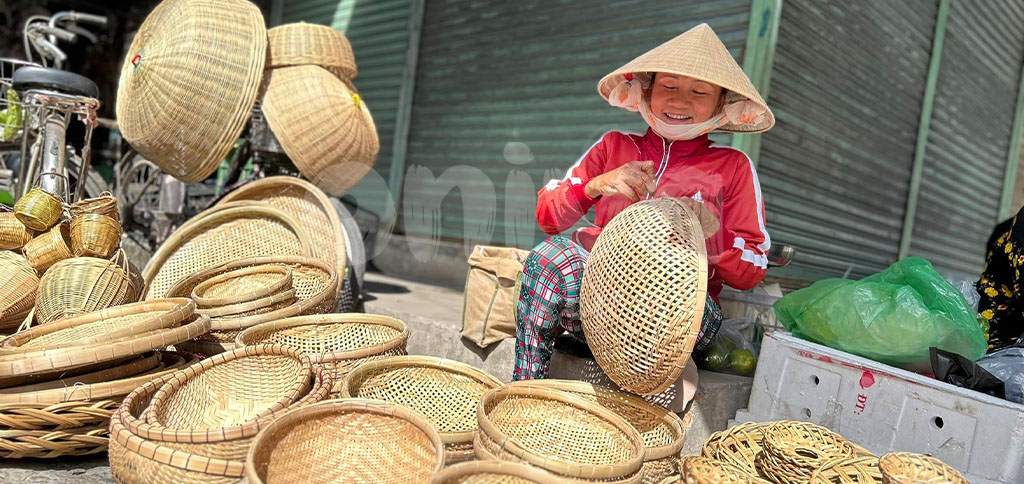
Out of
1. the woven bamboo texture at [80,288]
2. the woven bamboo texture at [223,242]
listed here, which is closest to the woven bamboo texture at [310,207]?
the woven bamboo texture at [223,242]

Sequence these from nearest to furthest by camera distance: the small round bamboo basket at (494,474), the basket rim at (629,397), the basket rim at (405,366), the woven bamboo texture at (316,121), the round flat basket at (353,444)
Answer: the small round bamboo basket at (494,474)
the round flat basket at (353,444)
the basket rim at (629,397)
the basket rim at (405,366)
the woven bamboo texture at (316,121)

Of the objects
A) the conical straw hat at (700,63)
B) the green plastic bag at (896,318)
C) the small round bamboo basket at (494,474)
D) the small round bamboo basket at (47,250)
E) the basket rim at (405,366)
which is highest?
the conical straw hat at (700,63)

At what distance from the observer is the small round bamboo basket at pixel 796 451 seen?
1.44m

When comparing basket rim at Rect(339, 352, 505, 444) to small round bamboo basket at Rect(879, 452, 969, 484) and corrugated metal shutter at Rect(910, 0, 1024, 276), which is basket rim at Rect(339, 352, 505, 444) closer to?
small round bamboo basket at Rect(879, 452, 969, 484)

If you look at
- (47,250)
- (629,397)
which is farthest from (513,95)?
(629,397)

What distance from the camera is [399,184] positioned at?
5.43 metres

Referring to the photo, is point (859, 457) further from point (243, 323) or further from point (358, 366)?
point (243, 323)

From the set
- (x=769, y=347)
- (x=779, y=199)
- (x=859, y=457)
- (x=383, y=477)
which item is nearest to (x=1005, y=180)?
(x=779, y=199)

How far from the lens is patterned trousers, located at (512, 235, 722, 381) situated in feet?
6.11

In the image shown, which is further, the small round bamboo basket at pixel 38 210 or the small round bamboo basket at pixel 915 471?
the small round bamboo basket at pixel 38 210

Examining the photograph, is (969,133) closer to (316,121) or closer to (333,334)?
(316,121)

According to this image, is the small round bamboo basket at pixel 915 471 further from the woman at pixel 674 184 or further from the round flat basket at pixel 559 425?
the woman at pixel 674 184

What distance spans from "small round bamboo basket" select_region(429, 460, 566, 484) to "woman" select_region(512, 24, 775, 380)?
2.29ft

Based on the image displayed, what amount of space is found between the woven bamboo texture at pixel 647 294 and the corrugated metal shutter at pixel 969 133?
4.17 meters
